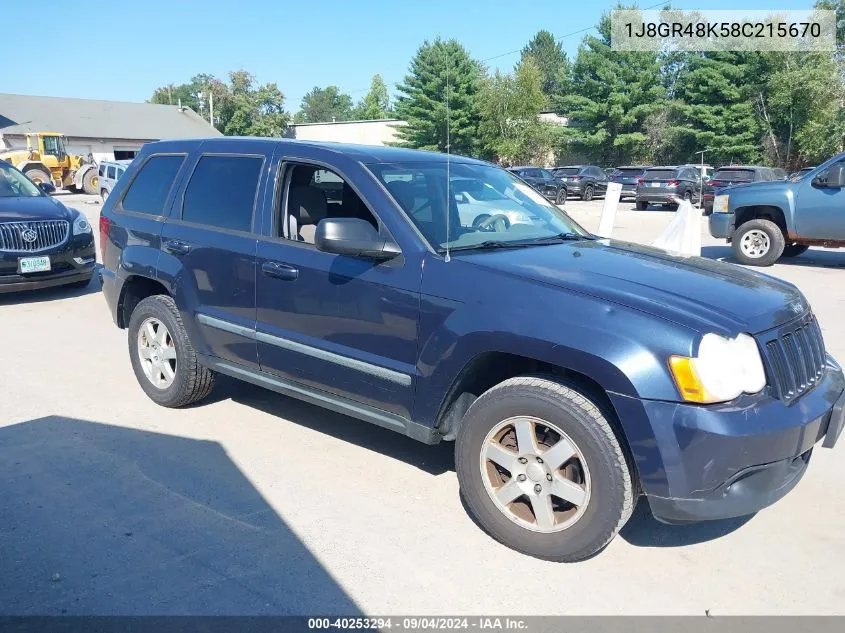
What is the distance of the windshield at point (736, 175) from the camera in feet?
79.7

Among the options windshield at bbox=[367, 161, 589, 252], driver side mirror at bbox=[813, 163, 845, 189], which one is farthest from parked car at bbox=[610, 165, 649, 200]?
windshield at bbox=[367, 161, 589, 252]

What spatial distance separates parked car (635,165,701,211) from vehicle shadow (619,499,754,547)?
23356 millimetres

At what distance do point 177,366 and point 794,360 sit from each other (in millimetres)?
3841

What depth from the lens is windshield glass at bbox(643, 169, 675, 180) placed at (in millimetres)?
26172

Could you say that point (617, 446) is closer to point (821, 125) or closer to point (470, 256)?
point (470, 256)

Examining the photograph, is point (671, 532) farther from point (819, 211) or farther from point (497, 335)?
point (819, 211)

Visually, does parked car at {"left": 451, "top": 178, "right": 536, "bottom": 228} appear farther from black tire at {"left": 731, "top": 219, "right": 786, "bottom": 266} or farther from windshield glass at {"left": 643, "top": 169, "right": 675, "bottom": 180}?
windshield glass at {"left": 643, "top": 169, "right": 675, "bottom": 180}

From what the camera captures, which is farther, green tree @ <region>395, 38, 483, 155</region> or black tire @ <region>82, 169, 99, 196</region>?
black tire @ <region>82, 169, 99, 196</region>

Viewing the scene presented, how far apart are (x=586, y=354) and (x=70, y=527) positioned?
264cm

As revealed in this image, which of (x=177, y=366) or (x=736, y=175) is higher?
(x=736, y=175)

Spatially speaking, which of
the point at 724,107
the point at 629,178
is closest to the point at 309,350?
the point at 629,178

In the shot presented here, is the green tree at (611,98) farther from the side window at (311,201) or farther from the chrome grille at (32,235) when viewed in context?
the side window at (311,201)

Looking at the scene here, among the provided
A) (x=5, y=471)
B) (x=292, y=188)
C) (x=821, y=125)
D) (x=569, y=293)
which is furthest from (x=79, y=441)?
(x=821, y=125)

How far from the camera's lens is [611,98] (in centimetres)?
4734
